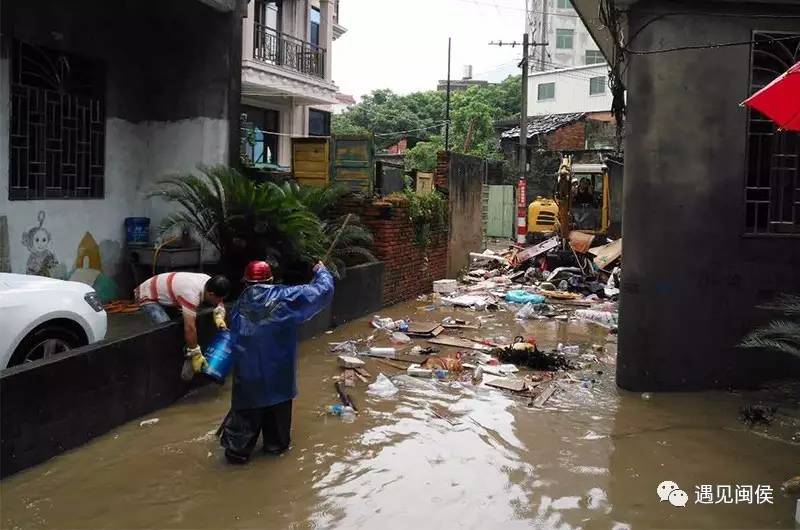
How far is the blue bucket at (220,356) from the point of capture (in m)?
6.48

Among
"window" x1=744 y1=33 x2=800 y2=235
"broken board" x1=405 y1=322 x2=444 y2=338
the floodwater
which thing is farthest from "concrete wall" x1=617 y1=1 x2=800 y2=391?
"broken board" x1=405 y1=322 x2=444 y2=338

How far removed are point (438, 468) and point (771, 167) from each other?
463 centimetres

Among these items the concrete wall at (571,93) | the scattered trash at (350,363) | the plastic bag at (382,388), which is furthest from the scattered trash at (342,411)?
the concrete wall at (571,93)

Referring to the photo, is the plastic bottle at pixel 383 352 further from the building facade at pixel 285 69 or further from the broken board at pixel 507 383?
the building facade at pixel 285 69

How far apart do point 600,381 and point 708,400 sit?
123cm

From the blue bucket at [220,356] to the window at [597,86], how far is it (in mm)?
39344

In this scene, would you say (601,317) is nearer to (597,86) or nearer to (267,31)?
(267,31)

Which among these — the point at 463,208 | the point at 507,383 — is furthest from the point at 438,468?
the point at 463,208

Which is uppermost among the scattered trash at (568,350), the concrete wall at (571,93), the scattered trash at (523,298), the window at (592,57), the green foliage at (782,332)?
the window at (592,57)

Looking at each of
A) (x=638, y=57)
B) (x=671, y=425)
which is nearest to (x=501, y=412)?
(x=671, y=425)

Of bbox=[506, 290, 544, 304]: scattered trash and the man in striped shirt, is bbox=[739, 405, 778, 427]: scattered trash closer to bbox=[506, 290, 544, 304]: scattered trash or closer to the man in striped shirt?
the man in striped shirt

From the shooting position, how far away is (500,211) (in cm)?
3072

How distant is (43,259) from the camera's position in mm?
8219

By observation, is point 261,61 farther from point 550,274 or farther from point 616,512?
point 616,512
